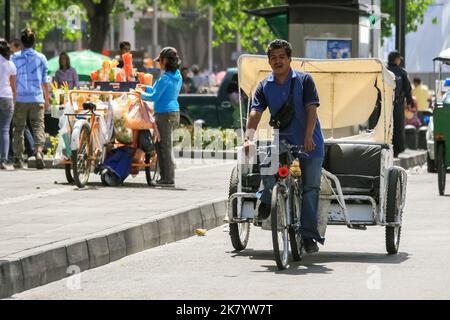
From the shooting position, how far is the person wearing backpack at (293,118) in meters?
12.2

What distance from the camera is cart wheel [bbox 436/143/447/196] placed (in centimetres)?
2016

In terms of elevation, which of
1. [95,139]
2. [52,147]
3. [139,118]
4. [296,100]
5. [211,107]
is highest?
[296,100]

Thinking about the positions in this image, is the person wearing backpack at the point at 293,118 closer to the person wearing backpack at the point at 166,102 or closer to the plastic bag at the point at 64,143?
the person wearing backpack at the point at 166,102

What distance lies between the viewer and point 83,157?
18.7 metres

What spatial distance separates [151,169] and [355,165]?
21.6 ft

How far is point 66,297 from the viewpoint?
33.7 ft

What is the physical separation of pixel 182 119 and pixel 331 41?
6.99 m

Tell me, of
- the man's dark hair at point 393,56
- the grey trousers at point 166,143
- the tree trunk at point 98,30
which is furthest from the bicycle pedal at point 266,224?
the tree trunk at point 98,30

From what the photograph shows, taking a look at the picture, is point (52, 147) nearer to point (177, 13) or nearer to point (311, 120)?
point (311, 120)

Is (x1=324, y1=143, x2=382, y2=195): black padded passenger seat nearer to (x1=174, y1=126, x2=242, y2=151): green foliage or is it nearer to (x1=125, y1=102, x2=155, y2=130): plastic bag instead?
(x1=125, y1=102, x2=155, y2=130): plastic bag

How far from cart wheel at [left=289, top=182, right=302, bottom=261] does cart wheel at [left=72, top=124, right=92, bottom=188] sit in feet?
20.4

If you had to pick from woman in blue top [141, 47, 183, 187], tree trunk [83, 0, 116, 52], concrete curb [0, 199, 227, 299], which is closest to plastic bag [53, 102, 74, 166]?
woman in blue top [141, 47, 183, 187]

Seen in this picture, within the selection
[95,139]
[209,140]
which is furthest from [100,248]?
[209,140]
